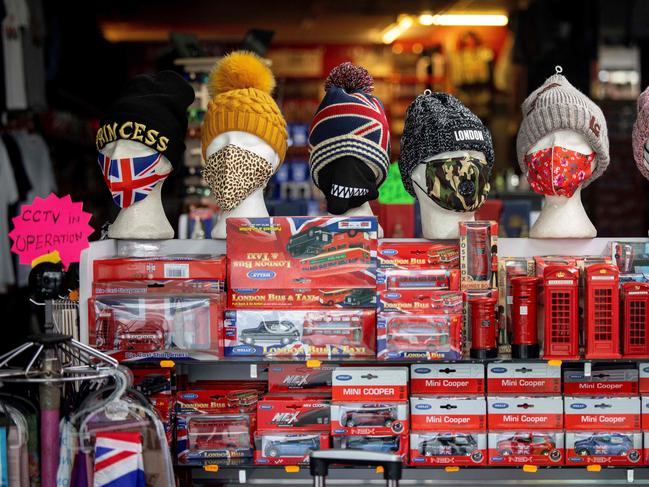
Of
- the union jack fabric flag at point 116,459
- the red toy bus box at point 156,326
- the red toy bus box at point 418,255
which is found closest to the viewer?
the union jack fabric flag at point 116,459

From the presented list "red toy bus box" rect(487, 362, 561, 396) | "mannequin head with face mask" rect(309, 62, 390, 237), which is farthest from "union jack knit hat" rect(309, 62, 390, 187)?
"red toy bus box" rect(487, 362, 561, 396)

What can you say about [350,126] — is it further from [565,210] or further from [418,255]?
[565,210]

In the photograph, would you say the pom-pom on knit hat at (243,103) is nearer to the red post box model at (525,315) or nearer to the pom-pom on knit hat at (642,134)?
the red post box model at (525,315)

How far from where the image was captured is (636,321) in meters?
2.75

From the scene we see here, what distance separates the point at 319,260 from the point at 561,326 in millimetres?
794

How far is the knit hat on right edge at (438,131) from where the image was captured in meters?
2.96

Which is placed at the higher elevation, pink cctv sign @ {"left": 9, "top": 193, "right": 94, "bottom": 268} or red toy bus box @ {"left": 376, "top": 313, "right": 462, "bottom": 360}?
pink cctv sign @ {"left": 9, "top": 193, "right": 94, "bottom": 268}

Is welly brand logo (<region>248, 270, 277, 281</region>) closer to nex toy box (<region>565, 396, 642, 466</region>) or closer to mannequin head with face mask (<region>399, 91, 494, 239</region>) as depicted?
mannequin head with face mask (<region>399, 91, 494, 239</region>)

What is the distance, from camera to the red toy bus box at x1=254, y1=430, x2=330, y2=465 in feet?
9.18

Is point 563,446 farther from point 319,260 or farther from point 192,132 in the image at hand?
point 192,132

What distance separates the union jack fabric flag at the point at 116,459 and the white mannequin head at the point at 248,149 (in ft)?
2.79

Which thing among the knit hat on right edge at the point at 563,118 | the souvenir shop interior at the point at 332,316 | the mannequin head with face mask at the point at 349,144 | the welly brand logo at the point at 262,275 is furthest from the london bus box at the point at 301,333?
the knit hat on right edge at the point at 563,118

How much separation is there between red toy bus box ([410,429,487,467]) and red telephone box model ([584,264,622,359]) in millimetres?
455

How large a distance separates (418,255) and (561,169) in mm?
601
